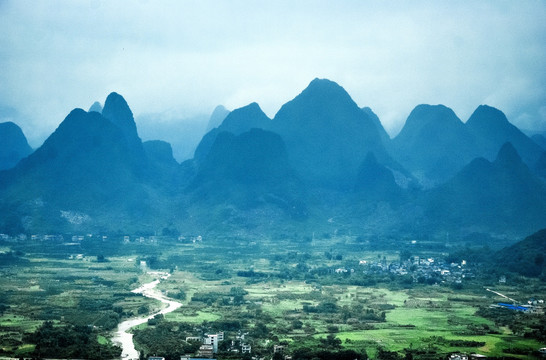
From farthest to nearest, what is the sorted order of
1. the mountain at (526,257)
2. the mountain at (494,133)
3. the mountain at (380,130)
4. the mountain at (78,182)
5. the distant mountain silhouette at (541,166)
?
the mountain at (380,130) < the mountain at (494,133) < the distant mountain silhouette at (541,166) < the mountain at (78,182) < the mountain at (526,257)

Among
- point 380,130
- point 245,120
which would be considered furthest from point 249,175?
point 380,130

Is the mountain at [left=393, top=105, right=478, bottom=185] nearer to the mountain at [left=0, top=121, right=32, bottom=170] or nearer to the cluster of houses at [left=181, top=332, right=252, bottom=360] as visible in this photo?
the mountain at [left=0, top=121, right=32, bottom=170]

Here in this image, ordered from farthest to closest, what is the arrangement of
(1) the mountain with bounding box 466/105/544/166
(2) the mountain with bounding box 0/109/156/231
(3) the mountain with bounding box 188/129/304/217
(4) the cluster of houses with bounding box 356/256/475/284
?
(1) the mountain with bounding box 466/105/544/166 < (3) the mountain with bounding box 188/129/304/217 < (2) the mountain with bounding box 0/109/156/231 < (4) the cluster of houses with bounding box 356/256/475/284

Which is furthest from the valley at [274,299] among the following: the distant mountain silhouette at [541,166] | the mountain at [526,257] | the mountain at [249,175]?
the distant mountain silhouette at [541,166]

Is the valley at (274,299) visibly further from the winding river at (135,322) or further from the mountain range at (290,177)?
the mountain range at (290,177)

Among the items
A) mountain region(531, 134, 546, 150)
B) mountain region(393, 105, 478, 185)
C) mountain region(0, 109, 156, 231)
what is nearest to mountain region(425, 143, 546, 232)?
mountain region(393, 105, 478, 185)

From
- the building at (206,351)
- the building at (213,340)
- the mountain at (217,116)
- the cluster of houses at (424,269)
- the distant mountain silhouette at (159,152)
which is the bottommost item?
the building at (206,351)

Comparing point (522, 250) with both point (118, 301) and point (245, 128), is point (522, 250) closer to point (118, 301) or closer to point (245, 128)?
point (118, 301)
